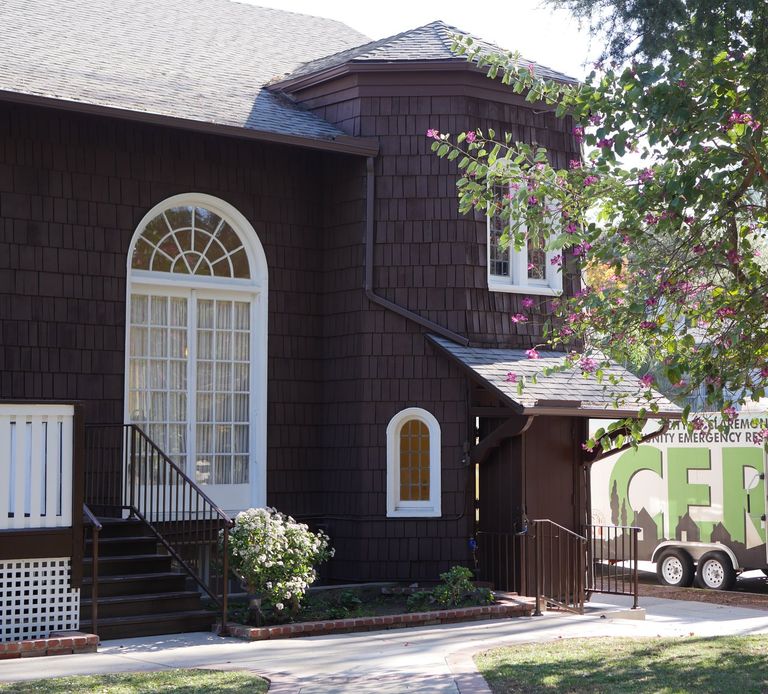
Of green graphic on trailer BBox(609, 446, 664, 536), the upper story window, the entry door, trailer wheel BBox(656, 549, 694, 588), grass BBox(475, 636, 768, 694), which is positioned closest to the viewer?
grass BBox(475, 636, 768, 694)

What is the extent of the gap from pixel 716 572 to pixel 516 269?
5.89 m

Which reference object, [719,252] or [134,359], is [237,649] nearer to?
[134,359]

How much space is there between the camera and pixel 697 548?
1745 cm

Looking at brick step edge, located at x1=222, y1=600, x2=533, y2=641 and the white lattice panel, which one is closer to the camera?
the white lattice panel

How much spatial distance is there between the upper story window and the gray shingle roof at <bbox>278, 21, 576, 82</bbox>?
173cm

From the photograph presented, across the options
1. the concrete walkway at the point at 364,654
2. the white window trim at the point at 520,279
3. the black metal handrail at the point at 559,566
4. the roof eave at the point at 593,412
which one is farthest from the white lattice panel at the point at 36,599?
the white window trim at the point at 520,279

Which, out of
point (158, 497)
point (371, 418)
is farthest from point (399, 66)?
point (158, 497)

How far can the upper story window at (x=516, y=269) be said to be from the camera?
14.3 metres

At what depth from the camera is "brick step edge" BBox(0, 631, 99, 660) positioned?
9.76 meters

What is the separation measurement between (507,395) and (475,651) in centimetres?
341

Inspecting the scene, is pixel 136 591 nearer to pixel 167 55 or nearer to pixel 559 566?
pixel 559 566

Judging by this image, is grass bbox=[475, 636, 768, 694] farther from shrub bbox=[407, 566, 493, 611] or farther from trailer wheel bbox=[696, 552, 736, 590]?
trailer wheel bbox=[696, 552, 736, 590]

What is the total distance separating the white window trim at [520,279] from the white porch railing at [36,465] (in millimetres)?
5641

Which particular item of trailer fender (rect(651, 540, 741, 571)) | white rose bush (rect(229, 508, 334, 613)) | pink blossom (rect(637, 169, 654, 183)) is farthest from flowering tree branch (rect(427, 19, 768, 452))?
trailer fender (rect(651, 540, 741, 571))
